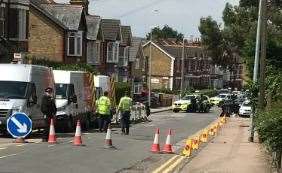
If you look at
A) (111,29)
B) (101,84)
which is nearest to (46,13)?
(101,84)

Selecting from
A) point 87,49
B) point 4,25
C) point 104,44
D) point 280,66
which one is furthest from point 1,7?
point 104,44

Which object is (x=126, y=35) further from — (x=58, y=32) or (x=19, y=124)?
(x=19, y=124)

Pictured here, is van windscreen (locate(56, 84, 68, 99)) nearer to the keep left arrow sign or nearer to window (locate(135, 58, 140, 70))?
the keep left arrow sign

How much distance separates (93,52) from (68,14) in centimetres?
788

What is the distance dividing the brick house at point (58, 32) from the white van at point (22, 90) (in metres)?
31.4

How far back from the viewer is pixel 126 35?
86.9 m

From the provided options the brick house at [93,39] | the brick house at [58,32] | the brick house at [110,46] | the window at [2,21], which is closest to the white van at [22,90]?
the window at [2,21]

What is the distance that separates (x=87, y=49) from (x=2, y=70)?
143 ft

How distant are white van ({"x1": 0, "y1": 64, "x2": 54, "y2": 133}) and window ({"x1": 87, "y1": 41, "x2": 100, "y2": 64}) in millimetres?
43361

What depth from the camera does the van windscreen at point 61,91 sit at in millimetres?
29567

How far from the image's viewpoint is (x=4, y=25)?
4450 cm

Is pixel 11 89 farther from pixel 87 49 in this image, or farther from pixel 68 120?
pixel 87 49

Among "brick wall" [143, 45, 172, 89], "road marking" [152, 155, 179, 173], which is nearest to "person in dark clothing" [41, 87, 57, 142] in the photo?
"road marking" [152, 155, 179, 173]

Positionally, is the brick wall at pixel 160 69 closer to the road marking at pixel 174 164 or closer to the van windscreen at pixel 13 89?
the van windscreen at pixel 13 89
